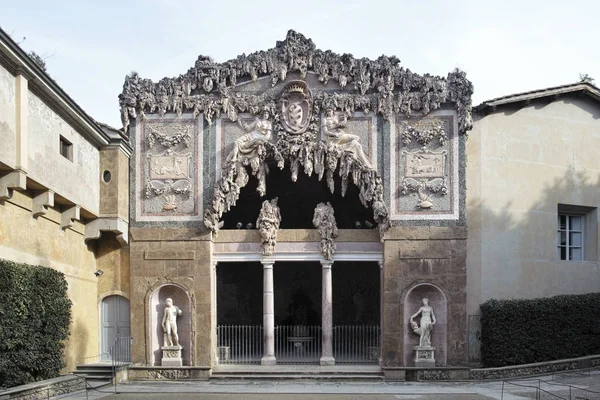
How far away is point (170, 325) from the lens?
23.2 metres

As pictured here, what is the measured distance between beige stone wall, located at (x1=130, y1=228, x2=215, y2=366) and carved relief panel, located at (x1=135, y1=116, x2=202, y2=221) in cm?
68

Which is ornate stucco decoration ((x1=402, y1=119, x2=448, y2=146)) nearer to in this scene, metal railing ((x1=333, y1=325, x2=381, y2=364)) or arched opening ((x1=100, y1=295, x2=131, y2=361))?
metal railing ((x1=333, y1=325, x2=381, y2=364))

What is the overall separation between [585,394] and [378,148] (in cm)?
993

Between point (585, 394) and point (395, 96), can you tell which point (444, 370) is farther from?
point (395, 96)

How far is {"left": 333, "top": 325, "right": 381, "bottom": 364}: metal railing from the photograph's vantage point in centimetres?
2456

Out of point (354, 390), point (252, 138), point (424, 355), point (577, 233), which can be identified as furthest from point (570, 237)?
point (252, 138)

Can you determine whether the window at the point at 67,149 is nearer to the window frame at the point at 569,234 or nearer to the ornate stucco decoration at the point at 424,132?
the ornate stucco decoration at the point at 424,132

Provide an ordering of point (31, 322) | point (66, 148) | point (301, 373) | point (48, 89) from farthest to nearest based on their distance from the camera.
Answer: point (301, 373), point (66, 148), point (48, 89), point (31, 322)

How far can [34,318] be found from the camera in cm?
1848

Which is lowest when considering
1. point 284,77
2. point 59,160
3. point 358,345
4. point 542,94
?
point 358,345

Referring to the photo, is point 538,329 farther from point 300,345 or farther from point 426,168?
point 300,345

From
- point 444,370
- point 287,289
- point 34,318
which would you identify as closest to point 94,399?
point 34,318

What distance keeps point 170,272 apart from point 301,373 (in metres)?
5.51

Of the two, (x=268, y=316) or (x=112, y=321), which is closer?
(x=268, y=316)
